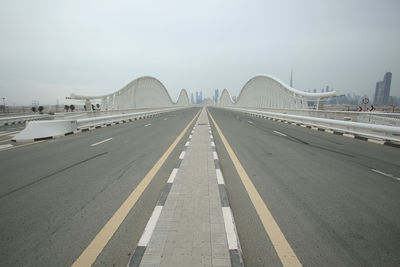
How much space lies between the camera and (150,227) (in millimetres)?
2506

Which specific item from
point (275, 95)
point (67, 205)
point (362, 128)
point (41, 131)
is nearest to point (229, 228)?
point (67, 205)

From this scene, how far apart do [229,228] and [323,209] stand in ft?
5.81

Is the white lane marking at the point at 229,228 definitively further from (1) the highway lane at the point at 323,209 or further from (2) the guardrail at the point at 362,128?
(2) the guardrail at the point at 362,128

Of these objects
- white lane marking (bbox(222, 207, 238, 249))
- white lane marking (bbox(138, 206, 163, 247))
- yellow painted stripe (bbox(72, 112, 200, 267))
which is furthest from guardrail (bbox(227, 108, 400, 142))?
yellow painted stripe (bbox(72, 112, 200, 267))

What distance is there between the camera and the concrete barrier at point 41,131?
10.4 m

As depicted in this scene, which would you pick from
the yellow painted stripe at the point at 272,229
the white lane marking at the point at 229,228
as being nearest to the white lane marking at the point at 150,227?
the white lane marking at the point at 229,228

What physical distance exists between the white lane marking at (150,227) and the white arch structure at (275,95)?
983 inches

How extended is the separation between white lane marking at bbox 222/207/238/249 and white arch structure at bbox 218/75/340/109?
24368 mm

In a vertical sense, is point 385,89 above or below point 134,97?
above

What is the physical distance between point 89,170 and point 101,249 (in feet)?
11.3

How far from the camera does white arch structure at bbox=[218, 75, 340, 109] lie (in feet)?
88.8

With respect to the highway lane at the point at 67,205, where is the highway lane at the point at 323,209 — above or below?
above

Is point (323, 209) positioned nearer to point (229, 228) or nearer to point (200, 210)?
point (229, 228)

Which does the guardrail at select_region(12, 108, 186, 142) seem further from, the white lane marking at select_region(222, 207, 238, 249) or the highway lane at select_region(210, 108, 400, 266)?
the white lane marking at select_region(222, 207, 238, 249)
